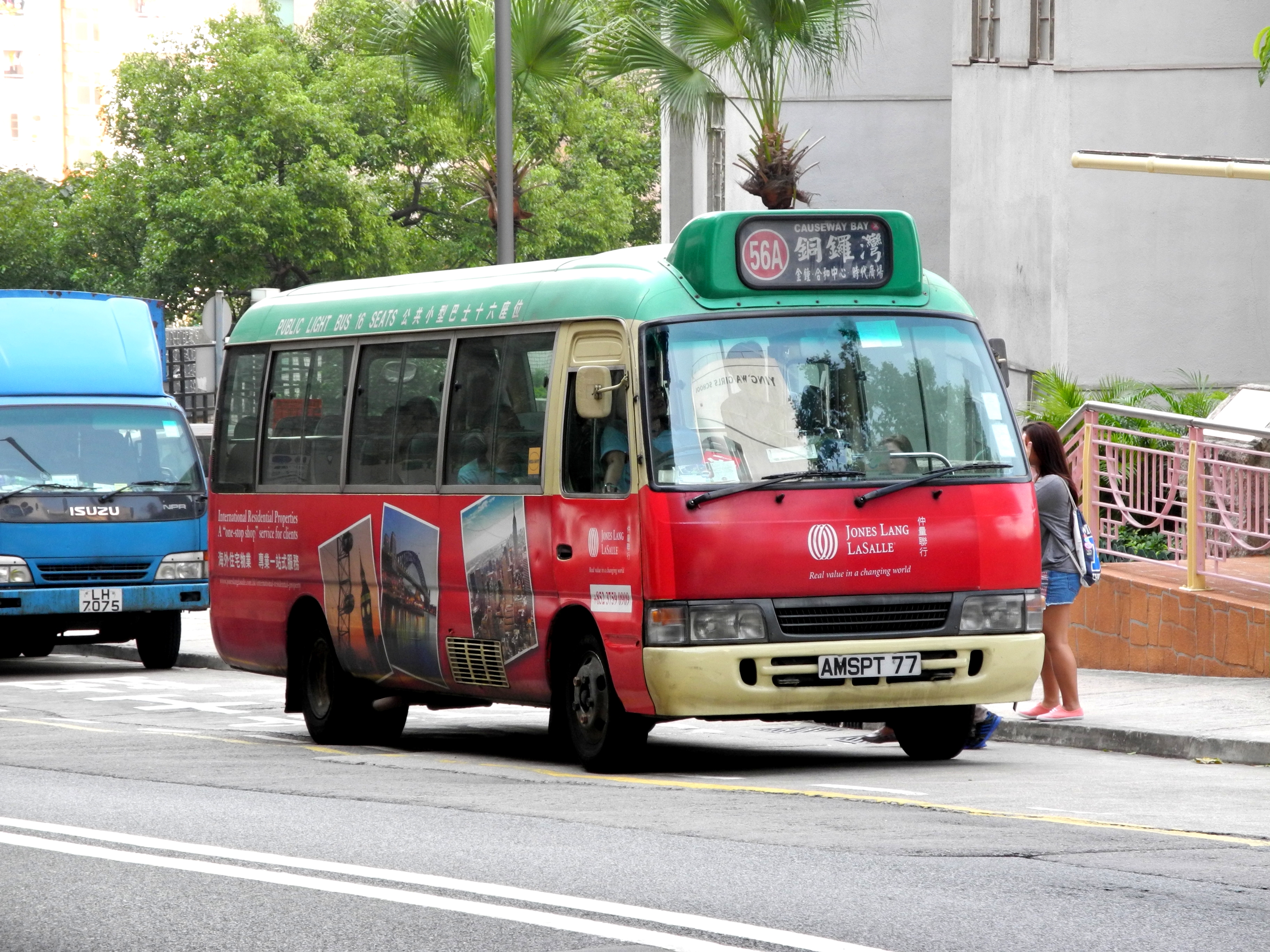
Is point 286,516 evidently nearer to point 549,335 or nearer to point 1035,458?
point 549,335

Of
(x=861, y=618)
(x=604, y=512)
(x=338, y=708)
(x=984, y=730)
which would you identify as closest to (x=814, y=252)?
(x=604, y=512)

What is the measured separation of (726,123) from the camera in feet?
103

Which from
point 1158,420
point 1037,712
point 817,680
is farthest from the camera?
point 1158,420

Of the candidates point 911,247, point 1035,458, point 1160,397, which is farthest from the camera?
point 1160,397

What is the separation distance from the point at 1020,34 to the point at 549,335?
45.9ft

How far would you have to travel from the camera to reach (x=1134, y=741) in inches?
469

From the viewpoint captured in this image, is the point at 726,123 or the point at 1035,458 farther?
the point at 726,123

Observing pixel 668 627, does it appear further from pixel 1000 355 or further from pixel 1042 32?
pixel 1042 32

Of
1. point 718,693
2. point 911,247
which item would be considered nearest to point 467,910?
point 718,693

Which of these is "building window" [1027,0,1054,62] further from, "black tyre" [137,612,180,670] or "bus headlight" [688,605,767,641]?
"bus headlight" [688,605,767,641]

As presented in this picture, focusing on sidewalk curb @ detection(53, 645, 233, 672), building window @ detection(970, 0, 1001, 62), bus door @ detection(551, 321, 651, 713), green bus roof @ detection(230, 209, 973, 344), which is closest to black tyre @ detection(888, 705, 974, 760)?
bus door @ detection(551, 321, 651, 713)

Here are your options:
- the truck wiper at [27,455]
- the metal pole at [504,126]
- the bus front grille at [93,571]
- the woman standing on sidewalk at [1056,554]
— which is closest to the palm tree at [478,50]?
the metal pole at [504,126]

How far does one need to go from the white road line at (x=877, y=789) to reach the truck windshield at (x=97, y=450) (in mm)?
10503

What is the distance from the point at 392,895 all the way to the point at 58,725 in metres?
8.34
